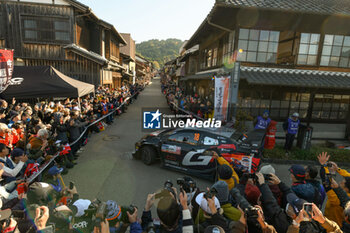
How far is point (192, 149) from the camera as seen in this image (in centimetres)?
585

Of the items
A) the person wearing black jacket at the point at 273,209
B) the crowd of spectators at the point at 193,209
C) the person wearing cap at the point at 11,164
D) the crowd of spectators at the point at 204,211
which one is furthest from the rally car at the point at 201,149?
the person wearing cap at the point at 11,164

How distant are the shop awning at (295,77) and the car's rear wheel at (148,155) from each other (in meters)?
5.19

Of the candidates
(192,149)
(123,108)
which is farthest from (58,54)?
(192,149)

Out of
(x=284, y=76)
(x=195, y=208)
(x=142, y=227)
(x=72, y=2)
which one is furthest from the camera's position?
(x=72, y=2)

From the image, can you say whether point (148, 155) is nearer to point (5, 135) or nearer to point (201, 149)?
point (201, 149)

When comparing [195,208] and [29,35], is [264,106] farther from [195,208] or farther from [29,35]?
[29,35]

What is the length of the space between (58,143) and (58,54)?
1208 centimetres

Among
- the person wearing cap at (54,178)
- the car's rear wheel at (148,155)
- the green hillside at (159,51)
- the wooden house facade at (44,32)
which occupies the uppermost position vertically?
the green hillside at (159,51)

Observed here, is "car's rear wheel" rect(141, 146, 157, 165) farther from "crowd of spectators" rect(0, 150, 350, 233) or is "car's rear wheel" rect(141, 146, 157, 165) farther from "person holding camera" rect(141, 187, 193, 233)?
"person holding camera" rect(141, 187, 193, 233)

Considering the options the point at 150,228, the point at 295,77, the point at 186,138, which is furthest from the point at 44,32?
the point at 150,228

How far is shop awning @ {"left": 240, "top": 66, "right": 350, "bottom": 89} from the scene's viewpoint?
8.81 m

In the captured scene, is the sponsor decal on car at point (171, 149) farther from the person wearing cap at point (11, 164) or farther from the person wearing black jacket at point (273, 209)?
the person wearing cap at point (11, 164)

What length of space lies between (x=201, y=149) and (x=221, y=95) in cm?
376

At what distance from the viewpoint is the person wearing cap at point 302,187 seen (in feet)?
9.06
